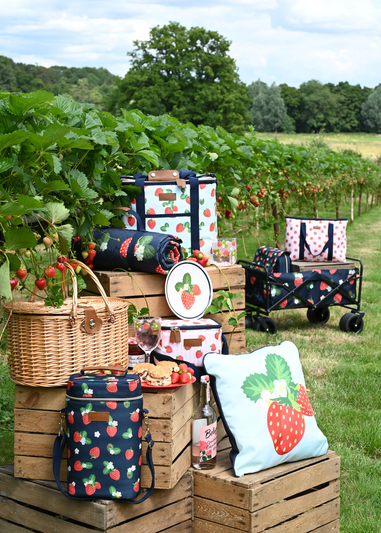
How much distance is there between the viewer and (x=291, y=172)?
805 cm

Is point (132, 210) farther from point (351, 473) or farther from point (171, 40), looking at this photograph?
point (171, 40)

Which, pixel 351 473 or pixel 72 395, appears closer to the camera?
pixel 72 395

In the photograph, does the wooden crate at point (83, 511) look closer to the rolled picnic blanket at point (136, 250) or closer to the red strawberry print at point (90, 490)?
the red strawberry print at point (90, 490)

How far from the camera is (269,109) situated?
184 ft

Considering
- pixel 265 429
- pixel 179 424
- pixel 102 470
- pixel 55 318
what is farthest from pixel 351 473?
pixel 55 318

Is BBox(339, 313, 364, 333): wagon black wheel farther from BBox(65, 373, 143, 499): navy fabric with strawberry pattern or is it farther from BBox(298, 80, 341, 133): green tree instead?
BBox(298, 80, 341, 133): green tree

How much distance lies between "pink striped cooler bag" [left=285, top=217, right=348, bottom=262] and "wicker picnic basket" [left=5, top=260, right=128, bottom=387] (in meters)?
3.48

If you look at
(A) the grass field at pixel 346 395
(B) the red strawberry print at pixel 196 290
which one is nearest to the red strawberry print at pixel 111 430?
(B) the red strawberry print at pixel 196 290

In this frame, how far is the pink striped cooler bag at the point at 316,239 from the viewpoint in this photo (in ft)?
17.3

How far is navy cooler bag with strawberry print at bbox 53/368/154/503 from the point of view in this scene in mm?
1881

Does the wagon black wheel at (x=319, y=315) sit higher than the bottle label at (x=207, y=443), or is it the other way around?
the bottle label at (x=207, y=443)

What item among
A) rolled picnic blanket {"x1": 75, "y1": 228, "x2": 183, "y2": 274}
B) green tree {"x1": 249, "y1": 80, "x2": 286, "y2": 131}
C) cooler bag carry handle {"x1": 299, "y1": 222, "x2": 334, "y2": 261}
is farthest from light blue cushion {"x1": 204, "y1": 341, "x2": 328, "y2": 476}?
green tree {"x1": 249, "y1": 80, "x2": 286, "y2": 131}

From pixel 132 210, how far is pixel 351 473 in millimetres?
1654

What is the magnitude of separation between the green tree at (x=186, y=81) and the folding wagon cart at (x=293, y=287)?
24.5 m
